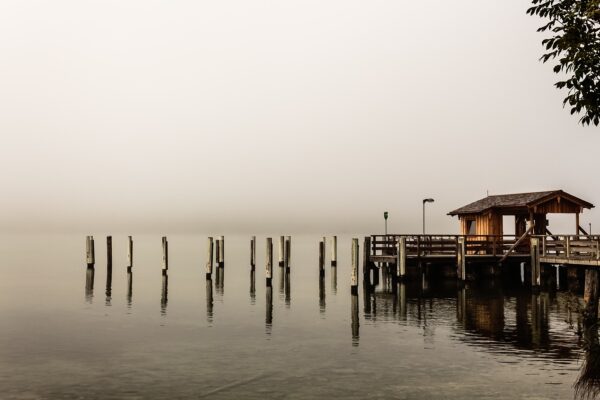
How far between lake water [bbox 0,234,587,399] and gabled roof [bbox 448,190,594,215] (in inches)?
198

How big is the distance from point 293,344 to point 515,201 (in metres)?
23.3

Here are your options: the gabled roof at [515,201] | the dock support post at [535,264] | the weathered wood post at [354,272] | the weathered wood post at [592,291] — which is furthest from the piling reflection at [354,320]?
the gabled roof at [515,201]

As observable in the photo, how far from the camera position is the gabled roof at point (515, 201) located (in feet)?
129

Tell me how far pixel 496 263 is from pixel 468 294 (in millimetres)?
5968

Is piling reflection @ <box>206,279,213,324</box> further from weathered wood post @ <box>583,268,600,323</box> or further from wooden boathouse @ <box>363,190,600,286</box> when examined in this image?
weathered wood post @ <box>583,268,600,323</box>

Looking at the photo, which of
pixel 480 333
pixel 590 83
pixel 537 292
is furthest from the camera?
pixel 537 292

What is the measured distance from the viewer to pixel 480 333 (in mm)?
23625

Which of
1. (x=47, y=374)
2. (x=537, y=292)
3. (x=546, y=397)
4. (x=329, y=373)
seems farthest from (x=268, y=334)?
(x=537, y=292)

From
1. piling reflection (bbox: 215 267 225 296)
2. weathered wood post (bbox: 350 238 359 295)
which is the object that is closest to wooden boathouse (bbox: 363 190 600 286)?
weathered wood post (bbox: 350 238 359 295)

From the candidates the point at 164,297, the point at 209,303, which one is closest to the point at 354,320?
the point at 209,303

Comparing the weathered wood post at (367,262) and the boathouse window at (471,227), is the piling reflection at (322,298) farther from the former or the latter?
the boathouse window at (471,227)

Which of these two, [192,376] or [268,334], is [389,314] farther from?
[192,376]

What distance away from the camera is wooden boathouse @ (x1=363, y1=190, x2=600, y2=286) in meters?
37.2

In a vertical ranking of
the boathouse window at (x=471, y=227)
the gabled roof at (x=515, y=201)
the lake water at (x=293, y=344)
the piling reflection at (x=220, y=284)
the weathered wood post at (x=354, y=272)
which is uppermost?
the gabled roof at (x=515, y=201)
